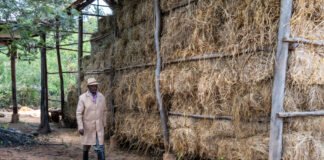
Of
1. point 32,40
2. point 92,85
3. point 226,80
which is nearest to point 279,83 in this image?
point 226,80

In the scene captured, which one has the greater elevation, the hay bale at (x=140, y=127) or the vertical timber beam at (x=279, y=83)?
the vertical timber beam at (x=279, y=83)

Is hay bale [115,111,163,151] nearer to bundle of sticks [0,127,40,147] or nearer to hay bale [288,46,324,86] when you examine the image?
bundle of sticks [0,127,40,147]

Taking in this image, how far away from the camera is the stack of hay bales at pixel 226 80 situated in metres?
4.00

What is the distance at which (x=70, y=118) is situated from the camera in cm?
1148

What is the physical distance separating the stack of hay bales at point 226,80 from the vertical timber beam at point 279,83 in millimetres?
91

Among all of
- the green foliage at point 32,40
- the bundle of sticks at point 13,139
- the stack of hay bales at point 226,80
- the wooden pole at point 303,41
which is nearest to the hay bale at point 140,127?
the stack of hay bales at point 226,80

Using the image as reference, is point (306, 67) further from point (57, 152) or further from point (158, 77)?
point (57, 152)

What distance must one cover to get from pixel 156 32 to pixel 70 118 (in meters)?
6.44

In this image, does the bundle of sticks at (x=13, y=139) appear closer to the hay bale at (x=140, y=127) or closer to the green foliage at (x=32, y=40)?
the green foliage at (x=32, y=40)

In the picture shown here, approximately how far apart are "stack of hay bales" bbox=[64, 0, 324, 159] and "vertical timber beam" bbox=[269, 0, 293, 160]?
91 millimetres

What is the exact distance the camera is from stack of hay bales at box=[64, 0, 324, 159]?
400 centimetres

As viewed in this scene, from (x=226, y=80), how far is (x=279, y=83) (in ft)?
2.87

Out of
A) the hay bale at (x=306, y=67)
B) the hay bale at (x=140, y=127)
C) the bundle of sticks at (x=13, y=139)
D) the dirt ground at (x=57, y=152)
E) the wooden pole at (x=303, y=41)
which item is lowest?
the dirt ground at (x=57, y=152)

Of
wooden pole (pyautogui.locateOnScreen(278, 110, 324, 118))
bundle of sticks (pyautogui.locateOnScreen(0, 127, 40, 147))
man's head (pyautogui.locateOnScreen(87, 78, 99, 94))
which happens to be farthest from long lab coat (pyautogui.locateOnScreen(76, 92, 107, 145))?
wooden pole (pyautogui.locateOnScreen(278, 110, 324, 118))
